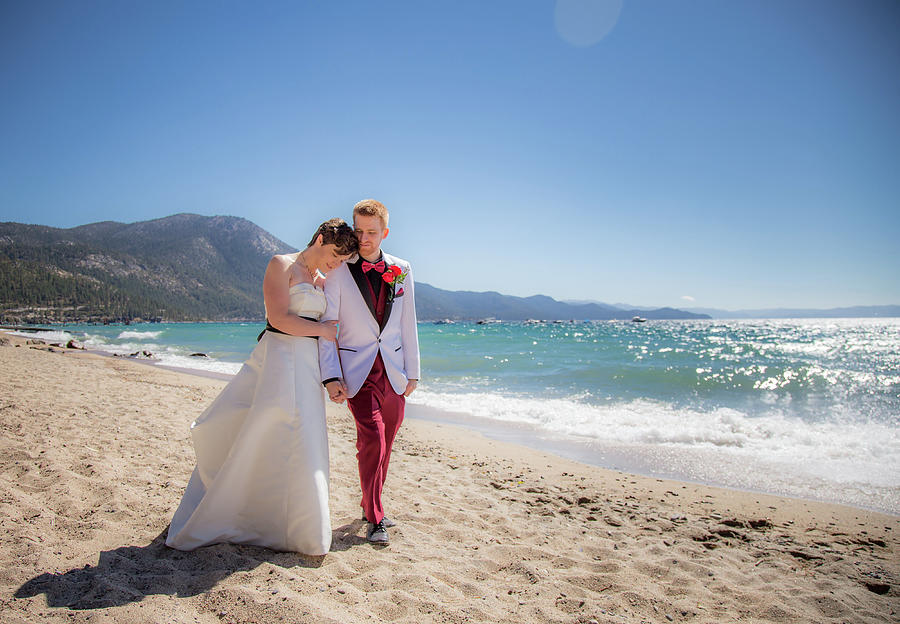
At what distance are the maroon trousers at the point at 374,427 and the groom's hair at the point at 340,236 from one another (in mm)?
898

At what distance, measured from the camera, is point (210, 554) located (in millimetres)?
2789

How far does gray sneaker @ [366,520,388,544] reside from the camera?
330 cm

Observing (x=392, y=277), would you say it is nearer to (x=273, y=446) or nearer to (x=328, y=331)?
(x=328, y=331)

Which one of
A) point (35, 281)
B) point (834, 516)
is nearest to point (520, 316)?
point (35, 281)

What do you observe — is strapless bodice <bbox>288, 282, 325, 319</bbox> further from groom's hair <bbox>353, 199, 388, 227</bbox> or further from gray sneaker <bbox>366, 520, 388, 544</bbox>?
gray sneaker <bbox>366, 520, 388, 544</bbox>

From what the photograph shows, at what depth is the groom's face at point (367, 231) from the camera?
3301 mm

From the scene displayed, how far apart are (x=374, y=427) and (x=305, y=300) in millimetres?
1067

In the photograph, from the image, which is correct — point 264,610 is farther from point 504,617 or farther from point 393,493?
point 393,493

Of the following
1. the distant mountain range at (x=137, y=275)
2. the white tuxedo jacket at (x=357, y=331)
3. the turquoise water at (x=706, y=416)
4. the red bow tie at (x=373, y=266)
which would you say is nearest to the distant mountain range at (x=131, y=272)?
the distant mountain range at (x=137, y=275)

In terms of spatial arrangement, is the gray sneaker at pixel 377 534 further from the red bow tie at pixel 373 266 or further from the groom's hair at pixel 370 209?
the groom's hair at pixel 370 209

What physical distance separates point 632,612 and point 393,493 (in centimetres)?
259

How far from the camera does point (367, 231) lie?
3312 millimetres

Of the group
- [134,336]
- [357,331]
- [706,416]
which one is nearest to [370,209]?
[357,331]

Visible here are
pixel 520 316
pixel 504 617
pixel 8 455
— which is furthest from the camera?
pixel 520 316
